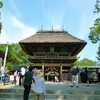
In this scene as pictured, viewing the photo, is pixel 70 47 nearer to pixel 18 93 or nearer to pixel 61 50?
pixel 61 50

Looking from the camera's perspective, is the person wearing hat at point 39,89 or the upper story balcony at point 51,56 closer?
the person wearing hat at point 39,89

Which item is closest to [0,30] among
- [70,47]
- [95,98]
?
[70,47]

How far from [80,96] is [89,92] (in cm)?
86

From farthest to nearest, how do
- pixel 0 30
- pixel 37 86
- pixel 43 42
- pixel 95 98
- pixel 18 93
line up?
pixel 0 30
pixel 43 42
pixel 18 93
pixel 95 98
pixel 37 86

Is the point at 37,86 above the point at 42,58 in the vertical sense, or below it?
below

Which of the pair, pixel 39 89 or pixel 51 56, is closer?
pixel 39 89

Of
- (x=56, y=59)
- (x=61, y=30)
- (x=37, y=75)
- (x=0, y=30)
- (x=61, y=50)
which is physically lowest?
(x=37, y=75)

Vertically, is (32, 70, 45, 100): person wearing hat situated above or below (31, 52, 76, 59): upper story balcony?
below

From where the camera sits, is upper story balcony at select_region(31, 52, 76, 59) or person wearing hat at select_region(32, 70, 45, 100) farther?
upper story balcony at select_region(31, 52, 76, 59)

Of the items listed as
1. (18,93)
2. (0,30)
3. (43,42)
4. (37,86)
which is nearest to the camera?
(37,86)

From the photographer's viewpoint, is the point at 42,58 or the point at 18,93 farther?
the point at 42,58

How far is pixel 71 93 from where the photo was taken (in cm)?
629

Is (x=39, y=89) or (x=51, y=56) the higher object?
(x=51, y=56)

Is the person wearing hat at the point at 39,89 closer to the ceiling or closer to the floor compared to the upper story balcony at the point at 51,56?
closer to the floor
